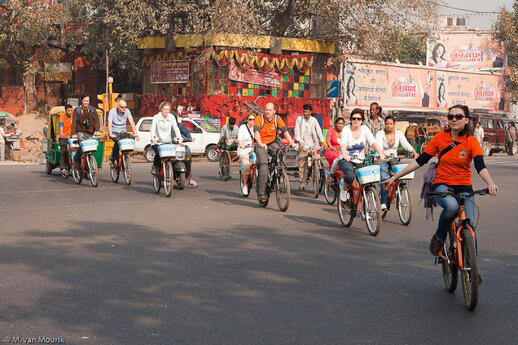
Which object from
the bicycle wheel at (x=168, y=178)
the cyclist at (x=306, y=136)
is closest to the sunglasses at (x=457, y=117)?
the bicycle wheel at (x=168, y=178)

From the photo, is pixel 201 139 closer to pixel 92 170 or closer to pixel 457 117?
pixel 92 170

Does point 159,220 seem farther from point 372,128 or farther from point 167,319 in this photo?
point 167,319

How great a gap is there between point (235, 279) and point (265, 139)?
6.62 meters

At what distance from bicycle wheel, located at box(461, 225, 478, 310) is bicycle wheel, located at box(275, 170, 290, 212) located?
20.4ft

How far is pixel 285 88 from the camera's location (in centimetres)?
3784

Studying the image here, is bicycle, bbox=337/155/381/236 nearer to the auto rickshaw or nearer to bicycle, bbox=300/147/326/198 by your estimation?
bicycle, bbox=300/147/326/198

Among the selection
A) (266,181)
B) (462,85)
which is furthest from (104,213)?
(462,85)

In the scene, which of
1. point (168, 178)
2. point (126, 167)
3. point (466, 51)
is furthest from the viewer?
point (466, 51)

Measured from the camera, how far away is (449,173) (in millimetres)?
6523

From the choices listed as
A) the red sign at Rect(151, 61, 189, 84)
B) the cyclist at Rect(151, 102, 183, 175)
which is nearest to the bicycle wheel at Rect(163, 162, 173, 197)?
the cyclist at Rect(151, 102, 183, 175)

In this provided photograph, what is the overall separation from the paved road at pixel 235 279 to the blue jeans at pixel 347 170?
688 millimetres

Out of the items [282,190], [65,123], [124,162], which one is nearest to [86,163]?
[124,162]

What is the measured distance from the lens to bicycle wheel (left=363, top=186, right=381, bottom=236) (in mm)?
9740

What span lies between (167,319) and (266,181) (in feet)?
24.4
